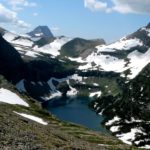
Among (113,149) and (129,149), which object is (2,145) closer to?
(113,149)

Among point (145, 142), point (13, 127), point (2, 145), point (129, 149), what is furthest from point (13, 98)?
point (2, 145)

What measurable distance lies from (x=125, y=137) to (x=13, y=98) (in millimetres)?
58302

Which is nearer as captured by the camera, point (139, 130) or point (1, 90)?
point (1, 90)

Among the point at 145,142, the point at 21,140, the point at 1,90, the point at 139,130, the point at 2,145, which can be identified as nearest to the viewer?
the point at 2,145

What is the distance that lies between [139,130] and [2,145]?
154m

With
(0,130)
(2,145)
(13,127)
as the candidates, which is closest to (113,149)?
(13,127)

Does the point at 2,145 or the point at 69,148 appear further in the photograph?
the point at 69,148

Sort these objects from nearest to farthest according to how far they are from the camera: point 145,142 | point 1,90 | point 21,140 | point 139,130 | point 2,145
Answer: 1. point 2,145
2. point 21,140
3. point 145,142
4. point 1,90
5. point 139,130

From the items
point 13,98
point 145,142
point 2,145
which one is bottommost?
point 2,145

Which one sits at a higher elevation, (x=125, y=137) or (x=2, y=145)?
(x=125, y=137)

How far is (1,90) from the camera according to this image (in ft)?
561

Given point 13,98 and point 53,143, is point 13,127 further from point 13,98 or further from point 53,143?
point 13,98

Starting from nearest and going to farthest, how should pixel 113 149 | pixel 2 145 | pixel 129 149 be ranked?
1. pixel 2 145
2. pixel 113 149
3. pixel 129 149

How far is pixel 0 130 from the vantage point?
1871 inches
